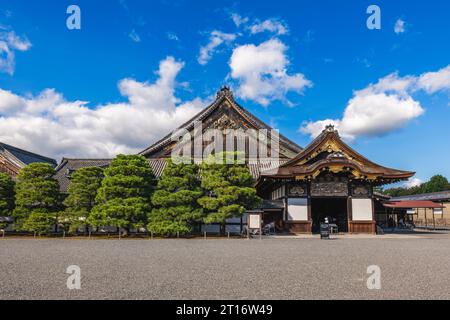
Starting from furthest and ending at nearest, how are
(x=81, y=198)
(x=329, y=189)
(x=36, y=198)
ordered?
(x=329, y=189)
(x=81, y=198)
(x=36, y=198)

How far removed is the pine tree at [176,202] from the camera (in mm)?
19036

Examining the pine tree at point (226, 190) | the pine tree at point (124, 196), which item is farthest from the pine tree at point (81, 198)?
the pine tree at point (226, 190)

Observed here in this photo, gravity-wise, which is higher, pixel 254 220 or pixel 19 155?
pixel 19 155

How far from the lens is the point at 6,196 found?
20.8 metres

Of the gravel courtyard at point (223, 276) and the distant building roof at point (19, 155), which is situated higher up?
the distant building roof at point (19, 155)

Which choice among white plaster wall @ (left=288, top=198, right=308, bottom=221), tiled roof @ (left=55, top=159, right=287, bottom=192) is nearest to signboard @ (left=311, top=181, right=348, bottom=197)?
white plaster wall @ (left=288, top=198, right=308, bottom=221)

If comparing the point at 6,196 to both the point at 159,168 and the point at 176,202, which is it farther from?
the point at 176,202

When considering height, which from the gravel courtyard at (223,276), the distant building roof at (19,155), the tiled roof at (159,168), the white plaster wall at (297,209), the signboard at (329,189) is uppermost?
the distant building roof at (19,155)

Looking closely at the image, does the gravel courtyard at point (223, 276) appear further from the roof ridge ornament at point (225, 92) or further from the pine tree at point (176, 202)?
the roof ridge ornament at point (225, 92)

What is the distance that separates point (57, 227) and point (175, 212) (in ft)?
30.6

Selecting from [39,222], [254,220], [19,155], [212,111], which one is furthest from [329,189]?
[19,155]

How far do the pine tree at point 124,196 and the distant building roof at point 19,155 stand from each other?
12.4m

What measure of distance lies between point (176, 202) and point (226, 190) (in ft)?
10.2
